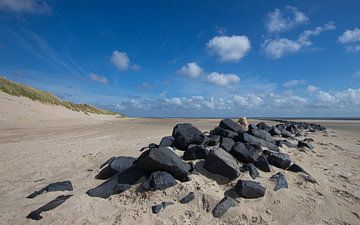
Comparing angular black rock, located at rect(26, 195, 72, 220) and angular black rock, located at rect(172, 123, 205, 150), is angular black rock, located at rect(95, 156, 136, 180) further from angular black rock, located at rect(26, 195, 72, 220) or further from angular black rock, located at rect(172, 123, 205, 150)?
angular black rock, located at rect(172, 123, 205, 150)

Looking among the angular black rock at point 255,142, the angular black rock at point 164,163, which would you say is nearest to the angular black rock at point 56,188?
the angular black rock at point 164,163

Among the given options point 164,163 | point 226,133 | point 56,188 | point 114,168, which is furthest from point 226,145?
point 56,188

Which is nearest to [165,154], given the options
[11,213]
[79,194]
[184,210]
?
[184,210]

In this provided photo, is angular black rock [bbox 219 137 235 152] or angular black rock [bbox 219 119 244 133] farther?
angular black rock [bbox 219 119 244 133]

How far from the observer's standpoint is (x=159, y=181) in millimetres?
5457

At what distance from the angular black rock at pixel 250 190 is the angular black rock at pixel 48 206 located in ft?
12.1

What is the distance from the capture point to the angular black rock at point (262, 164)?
21.6 ft

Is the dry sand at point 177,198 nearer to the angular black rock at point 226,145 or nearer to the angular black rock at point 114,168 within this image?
the angular black rock at point 114,168

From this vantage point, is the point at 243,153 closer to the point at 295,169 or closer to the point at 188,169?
the point at 295,169

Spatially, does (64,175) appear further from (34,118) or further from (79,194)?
(34,118)

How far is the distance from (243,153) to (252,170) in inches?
28.6

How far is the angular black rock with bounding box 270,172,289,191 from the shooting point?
5788mm

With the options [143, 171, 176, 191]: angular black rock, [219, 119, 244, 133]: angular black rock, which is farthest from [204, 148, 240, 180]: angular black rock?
[219, 119, 244, 133]: angular black rock

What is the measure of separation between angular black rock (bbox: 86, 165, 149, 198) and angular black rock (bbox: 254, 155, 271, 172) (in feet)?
10.1
